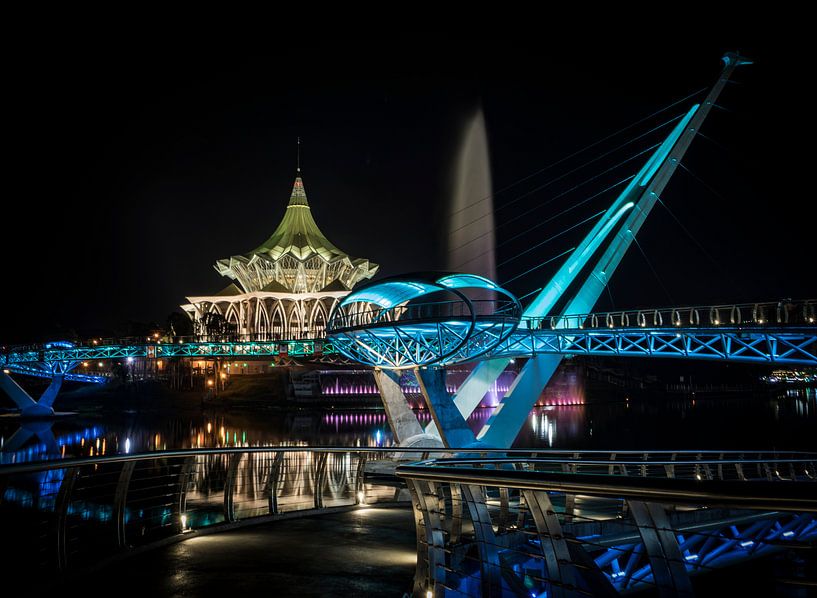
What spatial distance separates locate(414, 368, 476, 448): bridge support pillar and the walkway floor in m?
17.9

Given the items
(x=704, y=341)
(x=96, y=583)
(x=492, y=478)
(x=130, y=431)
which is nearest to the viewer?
(x=492, y=478)

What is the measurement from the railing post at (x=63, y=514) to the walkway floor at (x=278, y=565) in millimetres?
348

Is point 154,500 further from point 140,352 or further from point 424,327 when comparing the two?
point 140,352

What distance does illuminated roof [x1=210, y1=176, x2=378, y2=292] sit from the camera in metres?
101

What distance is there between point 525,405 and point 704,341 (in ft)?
41.7

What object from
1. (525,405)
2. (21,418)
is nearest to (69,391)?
(21,418)

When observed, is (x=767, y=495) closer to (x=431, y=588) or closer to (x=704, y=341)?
(x=431, y=588)

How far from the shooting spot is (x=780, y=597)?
8.20 meters

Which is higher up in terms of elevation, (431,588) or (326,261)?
(326,261)

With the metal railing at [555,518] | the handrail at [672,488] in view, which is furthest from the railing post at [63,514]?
the handrail at [672,488]

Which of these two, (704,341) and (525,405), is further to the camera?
(704,341)

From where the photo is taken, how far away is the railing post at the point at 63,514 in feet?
21.0

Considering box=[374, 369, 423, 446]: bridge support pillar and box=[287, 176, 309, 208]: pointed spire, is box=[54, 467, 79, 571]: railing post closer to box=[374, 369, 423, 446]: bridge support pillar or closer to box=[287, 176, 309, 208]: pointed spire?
box=[374, 369, 423, 446]: bridge support pillar

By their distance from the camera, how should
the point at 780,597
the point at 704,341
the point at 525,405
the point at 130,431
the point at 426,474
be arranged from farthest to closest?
the point at 130,431 → the point at 704,341 → the point at 525,405 → the point at 780,597 → the point at 426,474
